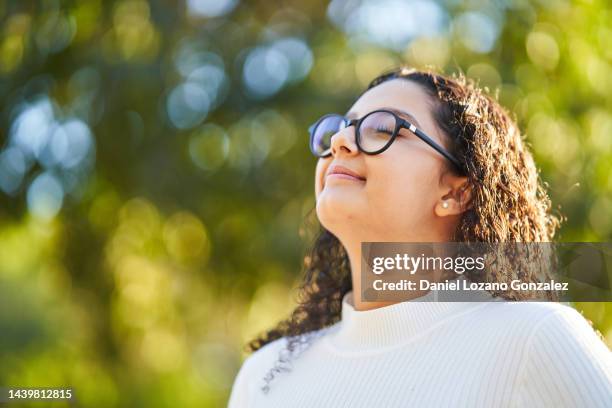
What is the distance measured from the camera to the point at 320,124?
1918mm

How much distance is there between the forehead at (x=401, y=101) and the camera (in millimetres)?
1743

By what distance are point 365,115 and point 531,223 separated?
568 millimetres

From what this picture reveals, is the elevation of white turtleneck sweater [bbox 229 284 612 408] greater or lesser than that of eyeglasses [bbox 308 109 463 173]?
lesser

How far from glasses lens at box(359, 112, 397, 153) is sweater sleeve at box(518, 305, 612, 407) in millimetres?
612

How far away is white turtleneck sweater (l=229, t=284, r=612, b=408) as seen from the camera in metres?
1.27

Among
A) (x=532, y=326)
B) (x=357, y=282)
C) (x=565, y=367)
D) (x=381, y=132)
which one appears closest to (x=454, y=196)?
(x=381, y=132)

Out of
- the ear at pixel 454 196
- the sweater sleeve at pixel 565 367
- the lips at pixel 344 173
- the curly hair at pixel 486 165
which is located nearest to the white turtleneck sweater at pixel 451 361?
the sweater sleeve at pixel 565 367

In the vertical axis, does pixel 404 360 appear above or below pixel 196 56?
below

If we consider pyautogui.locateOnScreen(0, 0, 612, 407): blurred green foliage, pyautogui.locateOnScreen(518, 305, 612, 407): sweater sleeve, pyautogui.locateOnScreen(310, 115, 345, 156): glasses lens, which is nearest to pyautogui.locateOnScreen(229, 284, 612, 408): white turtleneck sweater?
pyautogui.locateOnScreen(518, 305, 612, 407): sweater sleeve

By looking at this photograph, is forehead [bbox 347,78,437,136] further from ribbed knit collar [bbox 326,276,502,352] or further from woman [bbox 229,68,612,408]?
ribbed knit collar [bbox 326,276,502,352]

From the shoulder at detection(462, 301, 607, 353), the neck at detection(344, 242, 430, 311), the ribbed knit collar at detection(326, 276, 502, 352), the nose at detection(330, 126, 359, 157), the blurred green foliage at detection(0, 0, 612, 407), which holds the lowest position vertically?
the shoulder at detection(462, 301, 607, 353)

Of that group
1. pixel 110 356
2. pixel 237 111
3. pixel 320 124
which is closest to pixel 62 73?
pixel 237 111

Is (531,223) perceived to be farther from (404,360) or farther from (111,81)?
(111,81)

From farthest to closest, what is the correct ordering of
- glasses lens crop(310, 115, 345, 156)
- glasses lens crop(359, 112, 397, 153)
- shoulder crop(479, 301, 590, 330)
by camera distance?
glasses lens crop(310, 115, 345, 156) < glasses lens crop(359, 112, 397, 153) < shoulder crop(479, 301, 590, 330)
